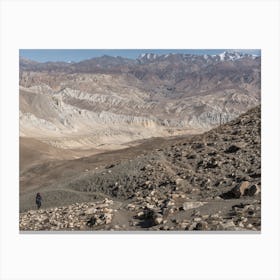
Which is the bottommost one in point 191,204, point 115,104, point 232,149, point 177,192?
point 191,204

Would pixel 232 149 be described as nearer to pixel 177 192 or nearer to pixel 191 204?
pixel 177 192

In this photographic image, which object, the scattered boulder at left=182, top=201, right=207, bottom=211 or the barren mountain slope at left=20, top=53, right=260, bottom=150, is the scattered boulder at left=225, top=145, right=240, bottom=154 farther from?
the barren mountain slope at left=20, top=53, right=260, bottom=150

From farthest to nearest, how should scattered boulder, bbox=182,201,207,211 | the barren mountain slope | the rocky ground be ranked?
the barren mountain slope → scattered boulder, bbox=182,201,207,211 → the rocky ground

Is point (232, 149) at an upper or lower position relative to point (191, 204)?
upper

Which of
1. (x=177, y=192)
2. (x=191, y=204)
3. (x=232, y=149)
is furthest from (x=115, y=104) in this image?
(x=191, y=204)

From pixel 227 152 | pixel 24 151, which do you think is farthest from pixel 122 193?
pixel 24 151

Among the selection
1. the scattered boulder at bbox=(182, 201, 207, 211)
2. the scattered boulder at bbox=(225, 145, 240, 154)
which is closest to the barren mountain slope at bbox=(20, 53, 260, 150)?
the scattered boulder at bbox=(225, 145, 240, 154)

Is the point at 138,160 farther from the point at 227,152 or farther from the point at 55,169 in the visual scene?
the point at 55,169

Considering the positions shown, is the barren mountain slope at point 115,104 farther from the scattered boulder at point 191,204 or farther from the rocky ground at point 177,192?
the scattered boulder at point 191,204

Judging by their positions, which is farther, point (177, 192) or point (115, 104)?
point (115, 104)

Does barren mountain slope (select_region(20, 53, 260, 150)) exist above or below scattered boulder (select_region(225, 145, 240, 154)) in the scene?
above
